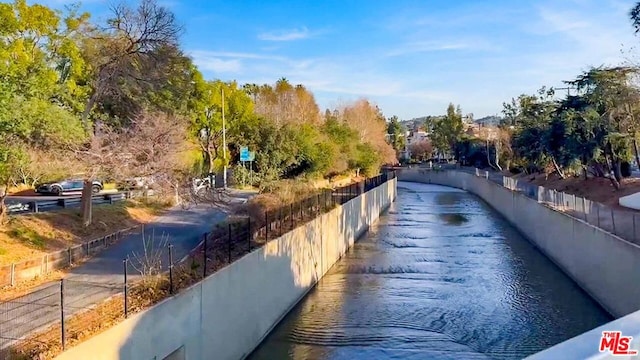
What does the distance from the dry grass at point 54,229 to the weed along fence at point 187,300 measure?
8.14ft

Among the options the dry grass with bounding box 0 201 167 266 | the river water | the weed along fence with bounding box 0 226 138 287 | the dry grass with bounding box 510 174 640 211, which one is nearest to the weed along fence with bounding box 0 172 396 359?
the river water

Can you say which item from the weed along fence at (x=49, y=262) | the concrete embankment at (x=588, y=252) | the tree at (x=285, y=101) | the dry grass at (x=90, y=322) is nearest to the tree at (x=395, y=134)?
the tree at (x=285, y=101)

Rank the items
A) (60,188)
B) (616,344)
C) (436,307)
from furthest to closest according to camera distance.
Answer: (60,188)
(436,307)
(616,344)

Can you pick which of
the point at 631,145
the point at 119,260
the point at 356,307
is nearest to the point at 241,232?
the point at 119,260

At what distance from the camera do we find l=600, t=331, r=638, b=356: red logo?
4004 millimetres

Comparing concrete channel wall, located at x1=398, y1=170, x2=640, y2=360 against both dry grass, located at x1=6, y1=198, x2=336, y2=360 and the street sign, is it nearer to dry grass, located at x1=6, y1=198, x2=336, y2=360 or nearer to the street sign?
dry grass, located at x1=6, y1=198, x2=336, y2=360

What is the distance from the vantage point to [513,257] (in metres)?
25.5

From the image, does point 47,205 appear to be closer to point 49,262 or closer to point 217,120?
point 49,262

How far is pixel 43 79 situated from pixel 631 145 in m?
26.4

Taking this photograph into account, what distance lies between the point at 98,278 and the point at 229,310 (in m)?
3.22

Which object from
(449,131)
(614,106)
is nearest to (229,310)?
(614,106)

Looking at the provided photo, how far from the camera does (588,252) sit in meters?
18.1

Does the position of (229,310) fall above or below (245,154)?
below

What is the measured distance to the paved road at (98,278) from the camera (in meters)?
8.23
